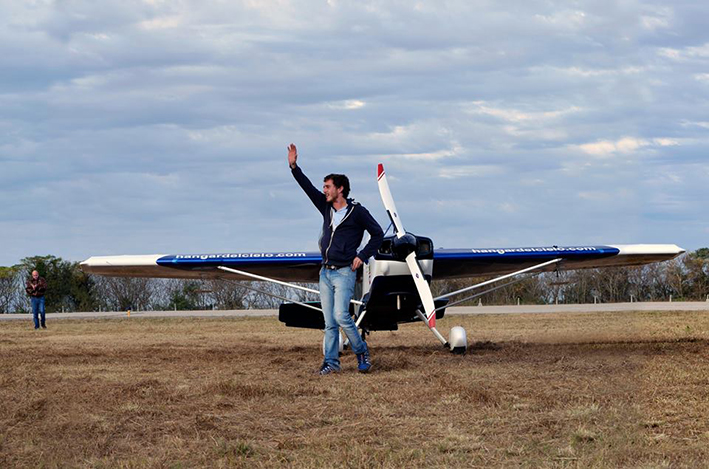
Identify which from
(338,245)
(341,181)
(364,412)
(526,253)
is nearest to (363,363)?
(338,245)

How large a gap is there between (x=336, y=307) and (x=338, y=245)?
657mm

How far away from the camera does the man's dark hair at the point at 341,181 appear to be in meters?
9.13

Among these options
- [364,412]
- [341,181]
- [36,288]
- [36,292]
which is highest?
[341,181]

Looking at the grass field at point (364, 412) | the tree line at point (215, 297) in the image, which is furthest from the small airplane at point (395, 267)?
the tree line at point (215, 297)

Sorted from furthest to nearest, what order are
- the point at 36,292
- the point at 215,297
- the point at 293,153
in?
the point at 215,297 → the point at 36,292 → the point at 293,153

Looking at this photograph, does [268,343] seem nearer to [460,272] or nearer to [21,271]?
[460,272]

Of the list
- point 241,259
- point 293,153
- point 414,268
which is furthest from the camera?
point 241,259

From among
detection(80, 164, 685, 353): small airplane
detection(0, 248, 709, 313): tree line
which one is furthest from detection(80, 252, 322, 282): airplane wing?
detection(0, 248, 709, 313): tree line

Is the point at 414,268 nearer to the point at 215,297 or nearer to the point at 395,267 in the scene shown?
the point at 395,267

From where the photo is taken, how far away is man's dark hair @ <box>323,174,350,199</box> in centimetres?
913

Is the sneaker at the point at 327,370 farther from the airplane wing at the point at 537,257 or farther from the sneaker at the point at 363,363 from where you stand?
the airplane wing at the point at 537,257

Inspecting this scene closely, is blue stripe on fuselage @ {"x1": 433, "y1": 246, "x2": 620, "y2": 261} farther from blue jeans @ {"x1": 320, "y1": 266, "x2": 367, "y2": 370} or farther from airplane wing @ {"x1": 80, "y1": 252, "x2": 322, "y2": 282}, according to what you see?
blue jeans @ {"x1": 320, "y1": 266, "x2": 367, "y2": 370}

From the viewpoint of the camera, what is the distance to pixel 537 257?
44.6ft

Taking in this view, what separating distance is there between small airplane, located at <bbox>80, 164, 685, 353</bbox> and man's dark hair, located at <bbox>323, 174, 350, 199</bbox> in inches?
81.9
